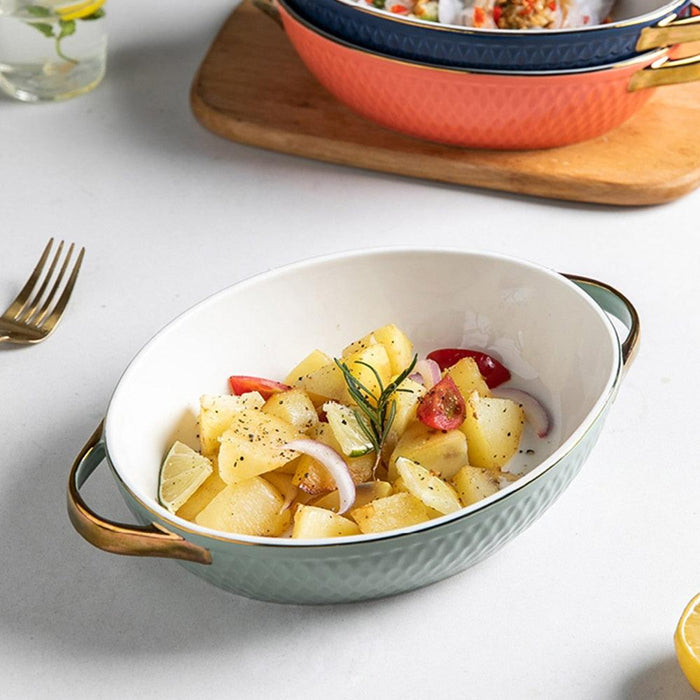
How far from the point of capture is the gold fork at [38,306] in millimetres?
1301

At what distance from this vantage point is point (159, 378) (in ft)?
3.42

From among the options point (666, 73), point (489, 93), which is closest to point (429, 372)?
point (489, 93)

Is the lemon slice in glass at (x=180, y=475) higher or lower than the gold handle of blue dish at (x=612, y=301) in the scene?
lower

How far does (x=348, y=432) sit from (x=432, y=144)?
28.5 inches

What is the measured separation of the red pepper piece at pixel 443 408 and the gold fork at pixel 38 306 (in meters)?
0.53

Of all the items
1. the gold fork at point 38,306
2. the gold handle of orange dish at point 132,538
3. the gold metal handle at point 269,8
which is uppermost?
the gold metal handle at point 269,8

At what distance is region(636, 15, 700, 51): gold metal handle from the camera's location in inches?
54.9

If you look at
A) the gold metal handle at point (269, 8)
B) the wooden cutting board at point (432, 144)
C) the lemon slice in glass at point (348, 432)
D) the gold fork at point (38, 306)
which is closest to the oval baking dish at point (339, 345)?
the lemon slice in glass at point (348, 432)

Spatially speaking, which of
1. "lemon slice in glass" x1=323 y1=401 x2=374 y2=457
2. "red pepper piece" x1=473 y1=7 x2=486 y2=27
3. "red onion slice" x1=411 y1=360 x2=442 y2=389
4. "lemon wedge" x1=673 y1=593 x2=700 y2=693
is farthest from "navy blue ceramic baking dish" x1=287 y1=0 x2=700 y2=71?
"lemon wedge" x1=673 y1=593 x2=700 y2=693

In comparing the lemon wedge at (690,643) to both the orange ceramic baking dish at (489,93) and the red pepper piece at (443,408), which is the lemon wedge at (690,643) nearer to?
the red pepper piece at (443,408)

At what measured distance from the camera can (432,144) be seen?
1.58m

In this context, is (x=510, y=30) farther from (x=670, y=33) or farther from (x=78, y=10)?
(x=78, y=10)

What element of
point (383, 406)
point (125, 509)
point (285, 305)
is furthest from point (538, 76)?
point (125, 509)

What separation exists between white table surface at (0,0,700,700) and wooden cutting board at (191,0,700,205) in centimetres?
3
